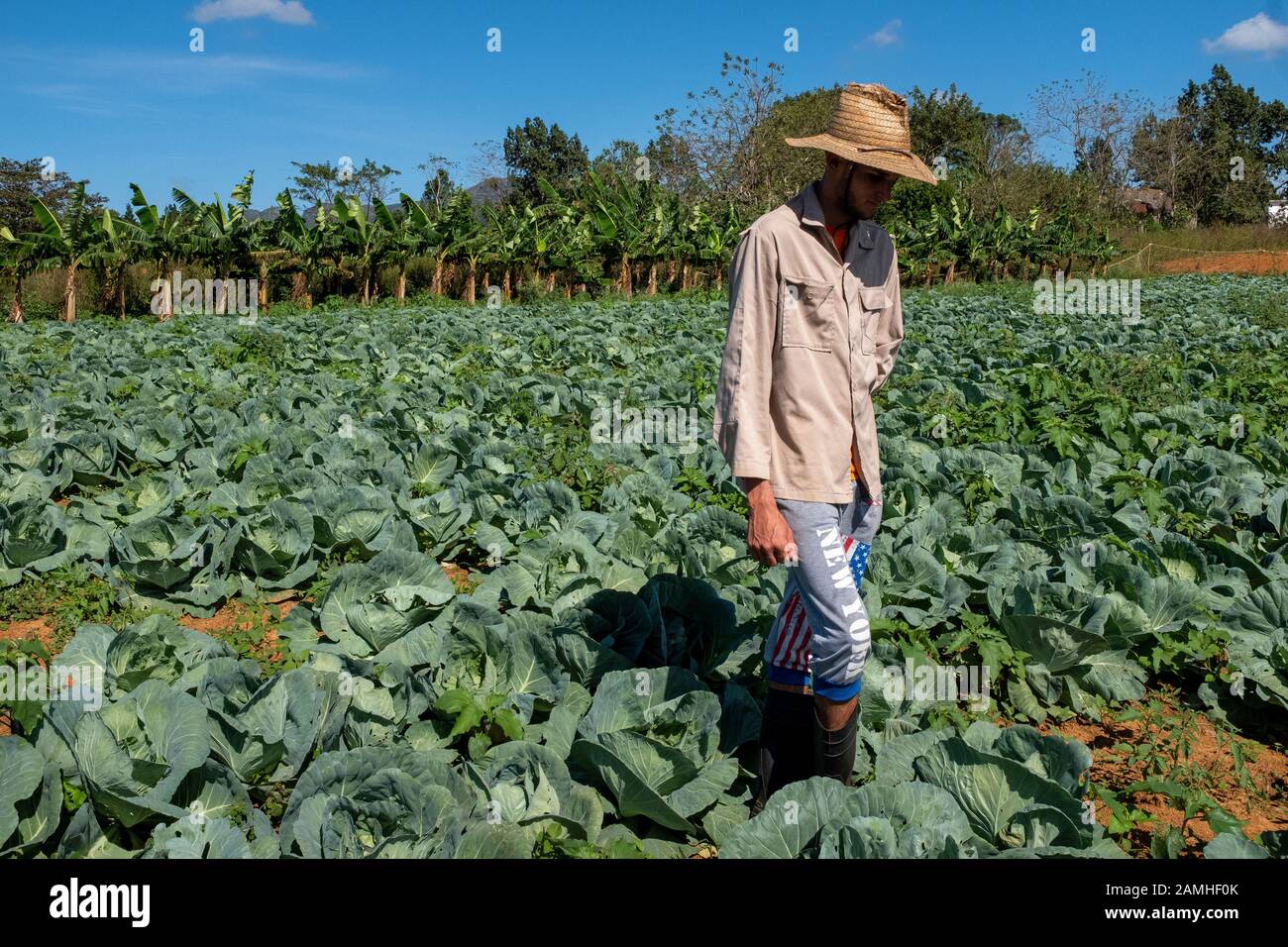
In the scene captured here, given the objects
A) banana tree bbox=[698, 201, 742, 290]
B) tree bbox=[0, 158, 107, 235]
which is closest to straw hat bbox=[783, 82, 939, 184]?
banana tree bbox=[698, 201, 742, 290]

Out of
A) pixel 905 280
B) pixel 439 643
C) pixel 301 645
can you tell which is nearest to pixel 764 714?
pixel 439 643

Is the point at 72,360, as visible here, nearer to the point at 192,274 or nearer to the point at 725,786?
the point at 725,786

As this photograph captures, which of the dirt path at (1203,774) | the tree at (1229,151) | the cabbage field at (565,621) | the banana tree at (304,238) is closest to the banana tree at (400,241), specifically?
the banana tree at (304,238)

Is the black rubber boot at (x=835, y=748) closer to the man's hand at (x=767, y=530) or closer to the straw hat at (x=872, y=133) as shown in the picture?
the man's hand at (x=767, y=530)

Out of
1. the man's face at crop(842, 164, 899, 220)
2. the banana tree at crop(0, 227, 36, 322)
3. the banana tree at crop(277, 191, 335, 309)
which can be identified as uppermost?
the banana tree at crop(277, 191, 335, 309)

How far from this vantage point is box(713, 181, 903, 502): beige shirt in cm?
248

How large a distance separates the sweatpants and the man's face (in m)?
0.76

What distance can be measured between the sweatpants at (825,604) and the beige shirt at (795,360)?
7cm

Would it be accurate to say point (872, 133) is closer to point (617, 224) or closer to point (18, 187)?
point (617, 224)

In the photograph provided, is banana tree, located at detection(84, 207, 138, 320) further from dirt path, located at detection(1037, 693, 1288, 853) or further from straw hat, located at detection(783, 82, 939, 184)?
dirt path, located at detection(1037, 693, 1288, 853)

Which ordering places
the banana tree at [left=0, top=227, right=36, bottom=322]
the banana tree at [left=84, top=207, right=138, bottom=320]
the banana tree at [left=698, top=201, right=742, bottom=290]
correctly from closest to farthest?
the banana tree at [left=0, top=227, right=36, bottom=322]
the banana tree at [left=84, top=207, right=138, bottom=320]
the banana tree at [left=698, top=201, right=742, bottom=290]

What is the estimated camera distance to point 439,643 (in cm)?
351

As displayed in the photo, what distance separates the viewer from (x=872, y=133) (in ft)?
8.09

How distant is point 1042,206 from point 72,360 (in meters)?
45.3
